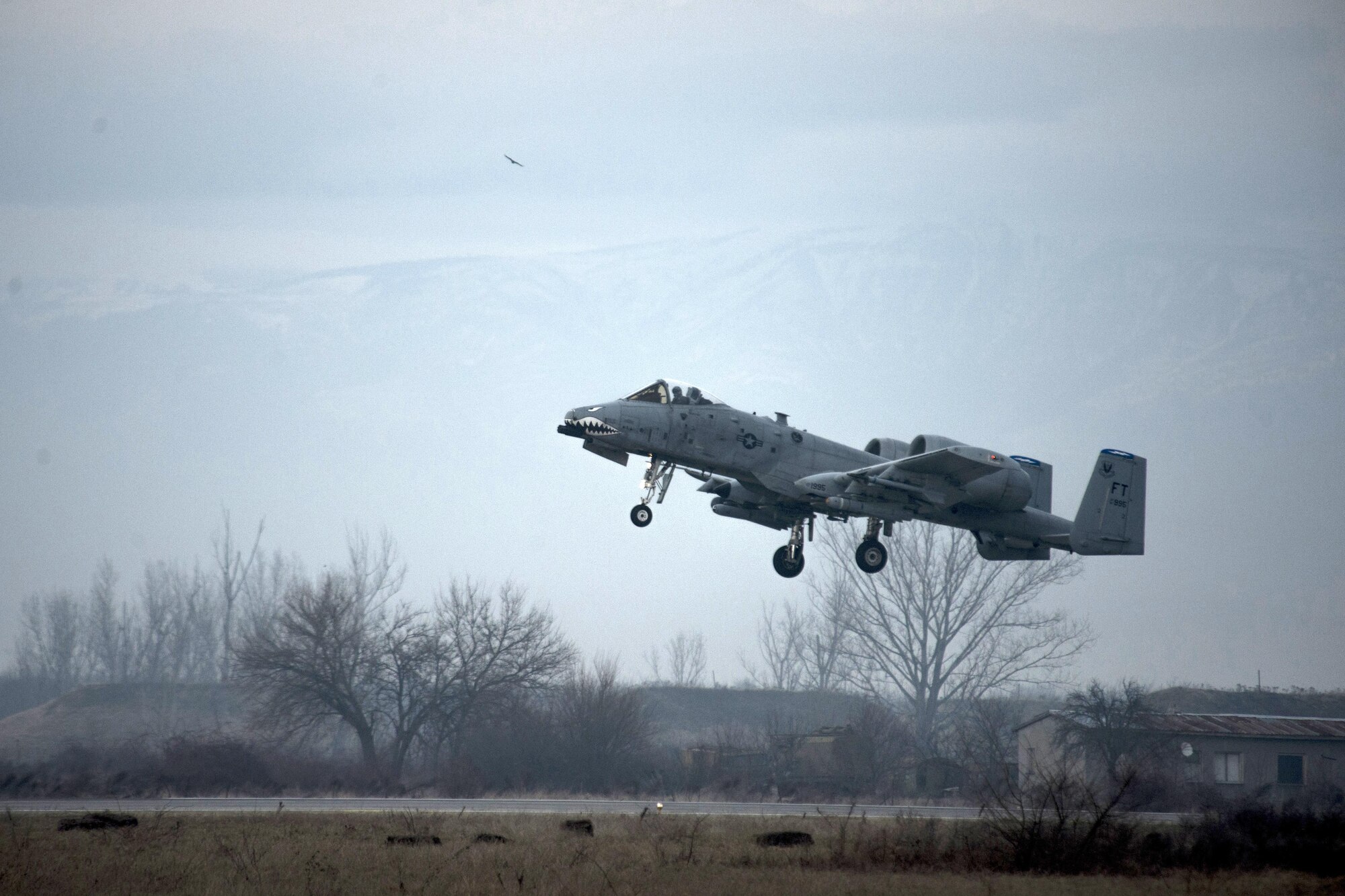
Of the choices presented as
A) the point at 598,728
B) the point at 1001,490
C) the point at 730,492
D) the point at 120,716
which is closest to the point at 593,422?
the point at 730,492

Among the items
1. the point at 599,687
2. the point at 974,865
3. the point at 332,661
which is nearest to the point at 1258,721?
the point at 599,687

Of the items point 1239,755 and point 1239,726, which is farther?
point 1239,726

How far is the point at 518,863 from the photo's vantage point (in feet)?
75.6

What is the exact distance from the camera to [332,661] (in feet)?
173

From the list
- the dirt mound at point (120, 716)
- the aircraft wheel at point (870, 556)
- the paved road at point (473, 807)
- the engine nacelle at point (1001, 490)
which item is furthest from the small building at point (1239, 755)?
the dirt mound at point (120, 716)

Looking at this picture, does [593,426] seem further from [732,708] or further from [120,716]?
[732,708]

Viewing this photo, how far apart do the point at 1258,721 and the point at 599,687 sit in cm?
2568

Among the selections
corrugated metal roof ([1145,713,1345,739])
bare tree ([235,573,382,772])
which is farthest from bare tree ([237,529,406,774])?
corrugated metal roof ([1145,713,1345,739])

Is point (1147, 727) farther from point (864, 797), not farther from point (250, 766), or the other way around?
point (250, 766)

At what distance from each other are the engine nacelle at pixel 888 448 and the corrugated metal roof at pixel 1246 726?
19.0 metres

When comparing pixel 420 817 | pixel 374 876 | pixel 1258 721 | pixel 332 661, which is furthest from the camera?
pixel 332 661

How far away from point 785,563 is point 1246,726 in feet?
75.5

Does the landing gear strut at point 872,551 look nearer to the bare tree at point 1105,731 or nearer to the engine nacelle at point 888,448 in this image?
the engine nacelle at point 888,448

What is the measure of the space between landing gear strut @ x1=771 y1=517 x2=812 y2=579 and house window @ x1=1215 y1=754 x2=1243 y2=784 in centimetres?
2080
